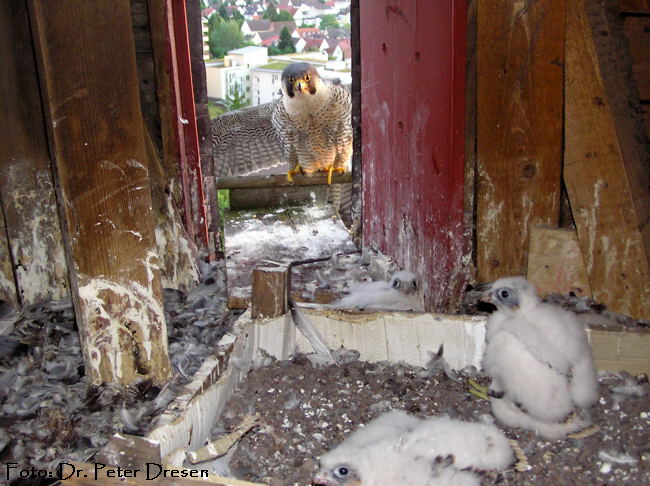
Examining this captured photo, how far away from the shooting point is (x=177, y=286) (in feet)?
8.11

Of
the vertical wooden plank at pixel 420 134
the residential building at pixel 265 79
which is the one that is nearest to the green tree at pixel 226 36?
the residential building at pixel 265 79

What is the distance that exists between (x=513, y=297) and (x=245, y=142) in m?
3.50

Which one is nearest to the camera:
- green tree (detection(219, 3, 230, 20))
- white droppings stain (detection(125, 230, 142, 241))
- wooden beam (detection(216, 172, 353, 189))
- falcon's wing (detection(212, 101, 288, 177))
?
white droppings stain (detection(125, 230, 142, 241))

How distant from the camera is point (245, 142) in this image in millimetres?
4707

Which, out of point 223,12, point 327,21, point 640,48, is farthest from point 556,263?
point 327,21

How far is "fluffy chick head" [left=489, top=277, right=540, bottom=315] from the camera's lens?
152cm

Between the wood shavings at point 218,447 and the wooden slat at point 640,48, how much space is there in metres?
1.46

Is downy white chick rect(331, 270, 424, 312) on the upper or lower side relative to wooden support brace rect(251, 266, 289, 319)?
lower

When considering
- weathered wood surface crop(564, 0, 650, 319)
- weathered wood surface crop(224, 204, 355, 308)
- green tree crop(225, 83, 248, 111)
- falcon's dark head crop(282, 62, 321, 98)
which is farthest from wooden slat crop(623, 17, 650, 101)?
green tree crop(225, 83, 248, 111)

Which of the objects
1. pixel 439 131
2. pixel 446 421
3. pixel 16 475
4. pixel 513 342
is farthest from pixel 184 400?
pixel 439 131

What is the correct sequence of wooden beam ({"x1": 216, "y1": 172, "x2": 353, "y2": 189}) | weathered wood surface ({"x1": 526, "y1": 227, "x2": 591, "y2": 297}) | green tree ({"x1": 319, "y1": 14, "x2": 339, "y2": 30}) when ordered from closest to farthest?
weathered wood surface ({"x1": 526, "y1": 227, "x2": 591, "y2": 297}), wooden beam ({"x1": 216, "y1": 172, "x2": 353, "y2": 189}), green tree ({"x1": 319, "y1": 14, "x2": 339, "y2": 30})

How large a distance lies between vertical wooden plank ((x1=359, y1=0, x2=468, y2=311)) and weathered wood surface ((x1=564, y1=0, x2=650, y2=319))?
0.32 meters

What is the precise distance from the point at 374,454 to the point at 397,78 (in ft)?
4.20

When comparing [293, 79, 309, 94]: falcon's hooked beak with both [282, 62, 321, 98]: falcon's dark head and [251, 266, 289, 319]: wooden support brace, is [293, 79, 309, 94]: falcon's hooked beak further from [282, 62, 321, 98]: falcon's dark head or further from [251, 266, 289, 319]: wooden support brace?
[251, 266, 289, 319]: wooden support brace
